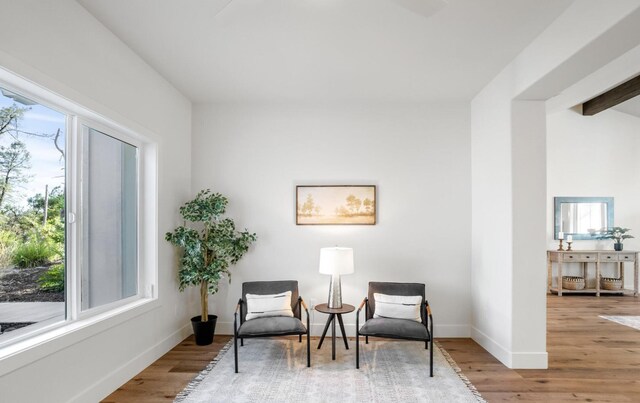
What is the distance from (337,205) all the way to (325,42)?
2.06m

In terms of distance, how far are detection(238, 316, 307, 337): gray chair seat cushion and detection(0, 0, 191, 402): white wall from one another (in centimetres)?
92

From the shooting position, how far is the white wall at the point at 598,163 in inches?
311

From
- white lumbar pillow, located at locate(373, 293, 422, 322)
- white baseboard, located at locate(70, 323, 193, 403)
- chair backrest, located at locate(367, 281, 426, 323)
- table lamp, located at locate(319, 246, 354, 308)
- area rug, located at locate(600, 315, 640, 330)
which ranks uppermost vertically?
table lamp, located at locate(319, 246, 354, 308)

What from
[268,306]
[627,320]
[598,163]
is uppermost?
[598,163]

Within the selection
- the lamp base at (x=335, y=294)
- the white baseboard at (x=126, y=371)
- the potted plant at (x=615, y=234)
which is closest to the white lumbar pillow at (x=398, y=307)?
the lamp base at (x=335, y=294)

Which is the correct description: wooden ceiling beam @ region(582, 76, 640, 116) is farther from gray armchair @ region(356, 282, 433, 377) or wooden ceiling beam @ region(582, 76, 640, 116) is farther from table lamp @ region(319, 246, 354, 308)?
table lamp @ region(319, 246, 354, 308)

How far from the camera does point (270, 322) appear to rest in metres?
3.86

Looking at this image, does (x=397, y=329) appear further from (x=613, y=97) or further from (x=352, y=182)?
(x=613, y=97)

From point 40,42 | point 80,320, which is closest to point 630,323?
point 80,320

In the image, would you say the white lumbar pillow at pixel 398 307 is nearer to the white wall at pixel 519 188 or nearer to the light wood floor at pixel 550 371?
the light wood floor at pixel 550 371

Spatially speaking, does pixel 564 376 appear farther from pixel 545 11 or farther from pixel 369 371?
pixel 545 11

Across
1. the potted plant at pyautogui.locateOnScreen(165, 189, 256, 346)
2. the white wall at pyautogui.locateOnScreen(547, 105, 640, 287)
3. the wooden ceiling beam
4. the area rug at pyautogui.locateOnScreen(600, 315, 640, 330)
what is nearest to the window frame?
the potted plant at pyautogui.locateOnScreen(165, 189, 256, 346)

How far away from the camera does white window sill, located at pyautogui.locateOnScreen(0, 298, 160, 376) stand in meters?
2.21

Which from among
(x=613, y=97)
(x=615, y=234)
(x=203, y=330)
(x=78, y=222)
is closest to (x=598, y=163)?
(x=615, y=234)
